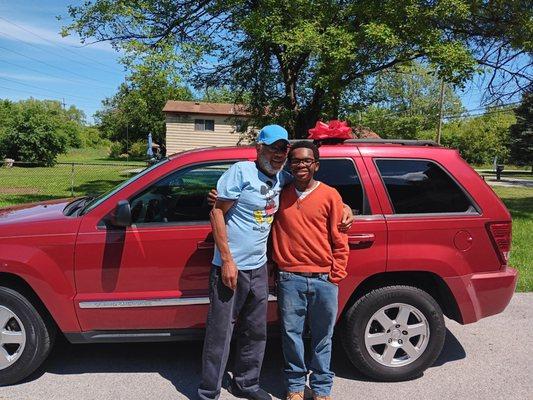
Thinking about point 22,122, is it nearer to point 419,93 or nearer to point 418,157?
point 418,157

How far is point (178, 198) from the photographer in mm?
3771

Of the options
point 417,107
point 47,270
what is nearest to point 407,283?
point 47,270

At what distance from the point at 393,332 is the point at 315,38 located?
26.8ft

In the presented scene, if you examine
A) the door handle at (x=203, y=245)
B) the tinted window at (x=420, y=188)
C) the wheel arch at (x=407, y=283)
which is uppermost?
the tinted window at (x=420, y=188)

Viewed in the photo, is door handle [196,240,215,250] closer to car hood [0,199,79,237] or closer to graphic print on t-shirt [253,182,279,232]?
graphic print on t-shirt [253,182,279,232]

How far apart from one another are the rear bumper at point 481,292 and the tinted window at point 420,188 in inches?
20.6

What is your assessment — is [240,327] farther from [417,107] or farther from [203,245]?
[417,107]

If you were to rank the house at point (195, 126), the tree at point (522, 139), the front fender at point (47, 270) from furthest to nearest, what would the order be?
1. the tree at point (522, 139)
2. the house at point (195, 126)
3. the front fender at point (47, 270)

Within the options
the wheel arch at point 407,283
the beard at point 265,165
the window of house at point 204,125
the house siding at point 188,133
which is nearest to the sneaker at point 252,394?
the wheel arch at point 407,283

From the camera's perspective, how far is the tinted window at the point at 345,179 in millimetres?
3674

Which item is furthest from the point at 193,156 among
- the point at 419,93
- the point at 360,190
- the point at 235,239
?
the point at 419,93

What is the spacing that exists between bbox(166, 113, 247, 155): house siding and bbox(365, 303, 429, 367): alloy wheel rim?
31.0 metres

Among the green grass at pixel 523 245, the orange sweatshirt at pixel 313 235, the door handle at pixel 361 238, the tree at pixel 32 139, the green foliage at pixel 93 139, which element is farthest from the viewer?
the green foliage at pixel 93 139

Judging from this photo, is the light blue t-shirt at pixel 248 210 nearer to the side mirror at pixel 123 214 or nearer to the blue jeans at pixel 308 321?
the blue jeans at pixel 308 321
